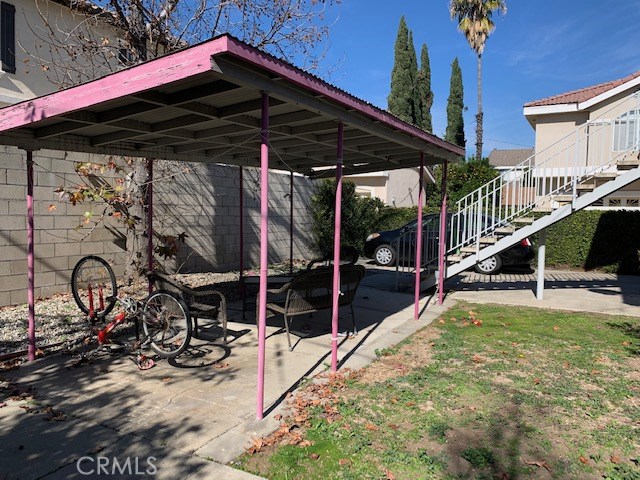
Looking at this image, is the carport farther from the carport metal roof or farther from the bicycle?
the bicycle

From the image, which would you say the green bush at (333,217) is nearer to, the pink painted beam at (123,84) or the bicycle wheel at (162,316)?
the bicycle wheel at (162,316)

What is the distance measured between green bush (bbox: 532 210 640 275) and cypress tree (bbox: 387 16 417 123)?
23526mm

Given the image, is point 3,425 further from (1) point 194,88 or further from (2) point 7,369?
(1) point 194,88

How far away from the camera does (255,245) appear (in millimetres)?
11719

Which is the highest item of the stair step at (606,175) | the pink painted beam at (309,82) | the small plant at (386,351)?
the pink painted beam at (309,82)

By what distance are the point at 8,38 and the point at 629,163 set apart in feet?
42.3

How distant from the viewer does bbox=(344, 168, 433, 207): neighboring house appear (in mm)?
23281

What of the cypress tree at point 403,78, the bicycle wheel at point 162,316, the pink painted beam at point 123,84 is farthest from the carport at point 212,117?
the cypress tree at point 403,78

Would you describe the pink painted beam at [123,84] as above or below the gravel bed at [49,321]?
above

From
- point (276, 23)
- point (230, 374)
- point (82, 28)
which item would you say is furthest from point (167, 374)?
point (82, 28)

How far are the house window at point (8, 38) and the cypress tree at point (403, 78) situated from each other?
27.8 metres

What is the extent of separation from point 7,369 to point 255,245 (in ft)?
24.4

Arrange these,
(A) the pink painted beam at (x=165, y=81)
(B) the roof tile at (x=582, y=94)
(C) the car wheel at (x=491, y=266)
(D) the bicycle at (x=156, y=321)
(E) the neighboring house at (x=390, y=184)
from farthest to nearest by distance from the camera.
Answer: (E) the neighboring house at (x=390, y=184)
(B) the roof tile at (x=582, y=94)
(C) the car wheel at (x=491, y=266)
(D) the bicycle at (x=156, y=321)
(A) the pink painted beam at (x=165, y=81)

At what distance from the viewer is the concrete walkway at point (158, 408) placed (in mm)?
2920
